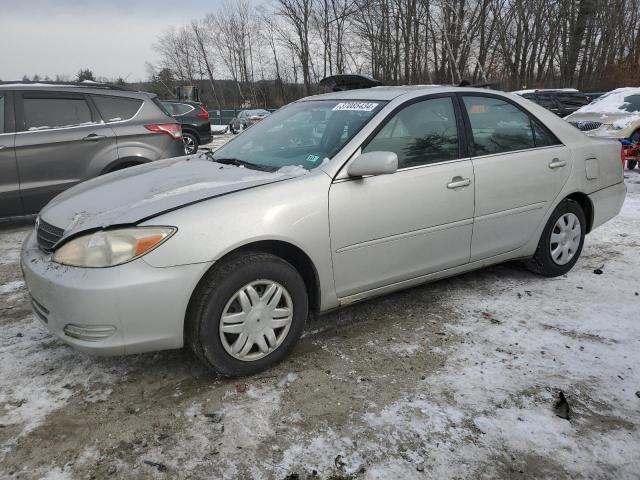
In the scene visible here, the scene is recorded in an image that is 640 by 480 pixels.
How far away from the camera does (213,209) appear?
2467 mm

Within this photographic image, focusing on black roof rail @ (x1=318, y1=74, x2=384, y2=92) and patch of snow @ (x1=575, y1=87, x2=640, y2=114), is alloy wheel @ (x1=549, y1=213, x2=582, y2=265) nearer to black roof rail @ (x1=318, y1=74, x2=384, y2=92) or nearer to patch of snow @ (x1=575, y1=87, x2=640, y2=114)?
black roof rail @ (x1=318, y1=74, x2=384, y2=92)

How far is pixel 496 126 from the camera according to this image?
3650mm

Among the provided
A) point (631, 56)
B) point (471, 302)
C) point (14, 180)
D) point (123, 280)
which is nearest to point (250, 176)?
point (123, 280)

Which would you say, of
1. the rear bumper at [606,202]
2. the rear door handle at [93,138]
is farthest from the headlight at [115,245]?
the rear door handle at [93,138]

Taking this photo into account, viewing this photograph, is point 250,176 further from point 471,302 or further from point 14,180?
point 14,180

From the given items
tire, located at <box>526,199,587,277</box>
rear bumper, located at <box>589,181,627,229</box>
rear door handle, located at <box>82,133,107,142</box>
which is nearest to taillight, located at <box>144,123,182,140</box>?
rear door handle, located at <box>82,133,107,142</box>

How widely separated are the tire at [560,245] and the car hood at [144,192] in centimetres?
226

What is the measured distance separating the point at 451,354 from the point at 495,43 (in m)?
40.2

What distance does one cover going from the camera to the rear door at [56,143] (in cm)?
547

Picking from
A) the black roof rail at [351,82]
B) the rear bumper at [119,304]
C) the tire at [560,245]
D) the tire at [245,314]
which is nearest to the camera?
the rear bumper at [119,304]

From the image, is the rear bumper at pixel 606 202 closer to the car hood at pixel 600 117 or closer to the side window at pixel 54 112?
the side window at pixel 54 112

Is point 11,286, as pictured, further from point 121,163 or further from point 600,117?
point 600,117

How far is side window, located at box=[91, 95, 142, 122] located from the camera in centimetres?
601

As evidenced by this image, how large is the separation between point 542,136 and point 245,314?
9.06 feet
